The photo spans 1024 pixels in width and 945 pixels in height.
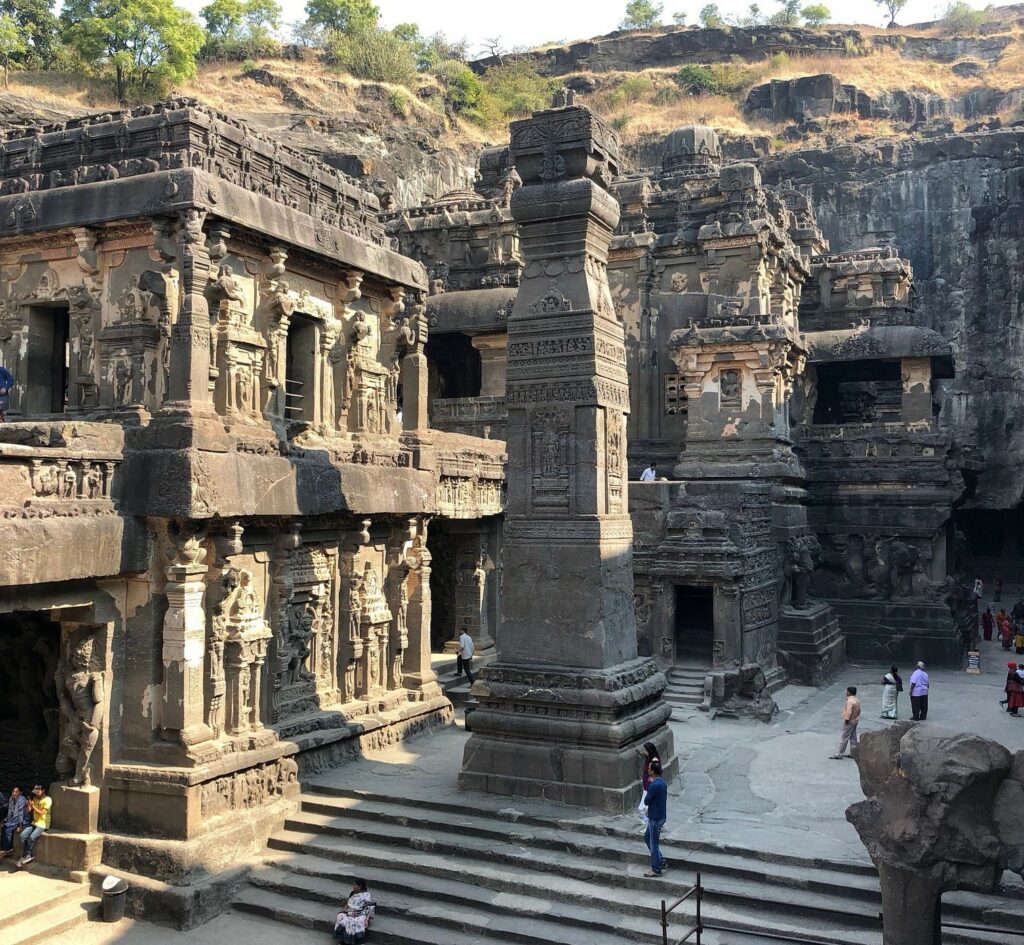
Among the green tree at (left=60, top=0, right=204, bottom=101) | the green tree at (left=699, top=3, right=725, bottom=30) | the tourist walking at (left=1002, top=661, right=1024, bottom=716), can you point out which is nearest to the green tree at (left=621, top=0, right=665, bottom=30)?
the green tree at (left=699, top=3, right=725, bottom=30)

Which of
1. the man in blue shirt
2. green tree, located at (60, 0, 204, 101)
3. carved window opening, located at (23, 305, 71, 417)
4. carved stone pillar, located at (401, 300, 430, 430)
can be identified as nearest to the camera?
the man in blue shirt

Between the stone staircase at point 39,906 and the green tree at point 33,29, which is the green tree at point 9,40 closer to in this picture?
the green tree at point 33,29

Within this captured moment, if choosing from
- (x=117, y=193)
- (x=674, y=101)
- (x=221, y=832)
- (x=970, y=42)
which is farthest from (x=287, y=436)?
(x=970, y=42)

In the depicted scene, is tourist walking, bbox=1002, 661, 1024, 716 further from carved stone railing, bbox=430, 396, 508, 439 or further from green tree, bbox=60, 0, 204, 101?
green tree, bbox=60, 0, 204, 101

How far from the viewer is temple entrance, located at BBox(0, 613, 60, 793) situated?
37.2 feet

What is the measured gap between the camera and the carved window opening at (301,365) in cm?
1295

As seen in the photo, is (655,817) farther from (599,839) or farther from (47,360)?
(47,360)

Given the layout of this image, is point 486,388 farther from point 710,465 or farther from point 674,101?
point 674,101

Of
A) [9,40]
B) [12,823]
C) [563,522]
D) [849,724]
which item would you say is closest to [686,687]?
[849,724]

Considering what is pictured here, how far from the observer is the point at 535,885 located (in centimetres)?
894

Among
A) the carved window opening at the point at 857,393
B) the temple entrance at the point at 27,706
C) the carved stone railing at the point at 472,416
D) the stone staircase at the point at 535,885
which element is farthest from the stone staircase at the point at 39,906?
the carved window opening at the point at 857,393

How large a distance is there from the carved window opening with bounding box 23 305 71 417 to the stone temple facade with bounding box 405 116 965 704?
10.1 m

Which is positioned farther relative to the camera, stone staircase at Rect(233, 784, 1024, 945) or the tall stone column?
the tall stone column

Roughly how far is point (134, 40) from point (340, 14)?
1661cm
